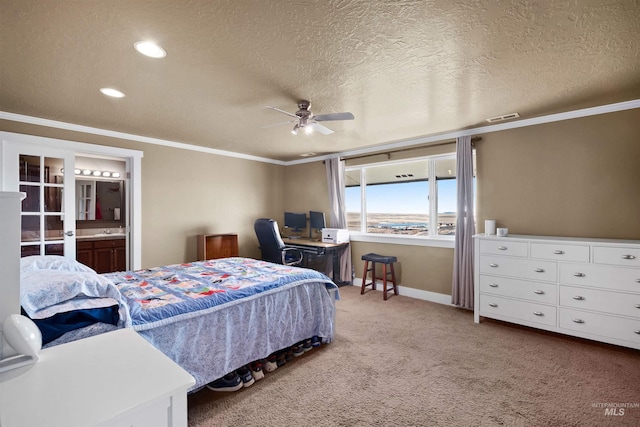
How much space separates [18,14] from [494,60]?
2824 mm

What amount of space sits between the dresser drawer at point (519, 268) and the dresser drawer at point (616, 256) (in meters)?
0.33

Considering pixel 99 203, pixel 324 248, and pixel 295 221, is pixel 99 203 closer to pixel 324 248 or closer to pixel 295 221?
pixel 295 221

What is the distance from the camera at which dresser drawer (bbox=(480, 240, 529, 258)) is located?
3010mm

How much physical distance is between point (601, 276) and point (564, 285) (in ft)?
0.93

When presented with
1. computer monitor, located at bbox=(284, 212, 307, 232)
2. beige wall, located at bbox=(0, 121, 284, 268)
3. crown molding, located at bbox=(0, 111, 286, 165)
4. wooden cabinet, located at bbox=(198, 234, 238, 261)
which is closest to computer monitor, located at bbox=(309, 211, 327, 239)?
computer monitor, located at bbox=(284, 212, 307, 232)

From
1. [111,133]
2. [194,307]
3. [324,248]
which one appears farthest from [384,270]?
[111,133]

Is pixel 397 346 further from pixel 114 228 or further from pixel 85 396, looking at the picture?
pixel 114 228

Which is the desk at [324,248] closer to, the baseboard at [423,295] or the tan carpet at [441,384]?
the baseboard at [423,295]

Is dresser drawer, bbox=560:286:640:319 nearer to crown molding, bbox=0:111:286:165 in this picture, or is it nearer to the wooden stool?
the wooden stool

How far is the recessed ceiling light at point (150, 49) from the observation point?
71.1 inches

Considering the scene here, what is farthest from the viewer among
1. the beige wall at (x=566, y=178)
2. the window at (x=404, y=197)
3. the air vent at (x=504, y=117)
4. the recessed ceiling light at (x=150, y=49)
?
the window at (x=404, y=197)

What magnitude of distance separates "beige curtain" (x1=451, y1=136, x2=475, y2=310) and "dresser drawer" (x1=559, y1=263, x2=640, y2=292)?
39.1 inches

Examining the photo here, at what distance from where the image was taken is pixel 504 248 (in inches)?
123

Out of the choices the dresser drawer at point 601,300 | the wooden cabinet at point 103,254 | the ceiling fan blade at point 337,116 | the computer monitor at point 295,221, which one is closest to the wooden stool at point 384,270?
the computer monitor at point 295,221
